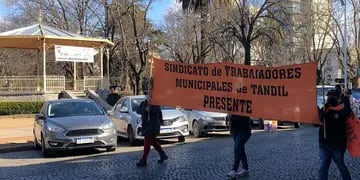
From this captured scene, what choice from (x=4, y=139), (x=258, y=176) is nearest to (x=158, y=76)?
(x=258, y=176)

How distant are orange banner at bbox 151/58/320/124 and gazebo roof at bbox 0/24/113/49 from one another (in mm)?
24828

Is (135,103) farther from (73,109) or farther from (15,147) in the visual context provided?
(15,147)

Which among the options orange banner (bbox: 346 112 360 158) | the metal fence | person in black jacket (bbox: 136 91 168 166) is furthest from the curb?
the metal fence

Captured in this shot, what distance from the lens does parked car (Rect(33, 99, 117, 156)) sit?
15.0m

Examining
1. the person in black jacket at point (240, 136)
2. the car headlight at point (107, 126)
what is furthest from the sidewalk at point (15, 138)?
the person in black jacket at point (240, 136)

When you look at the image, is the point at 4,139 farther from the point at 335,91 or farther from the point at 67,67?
the point at 67,67

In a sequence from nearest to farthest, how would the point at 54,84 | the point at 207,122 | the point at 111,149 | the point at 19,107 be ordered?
the point at 111,149 < the point at 207,122 < the point at 19,107 < the point at 54,84

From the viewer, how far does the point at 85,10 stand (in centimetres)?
5306

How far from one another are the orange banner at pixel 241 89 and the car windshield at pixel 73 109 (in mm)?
5030

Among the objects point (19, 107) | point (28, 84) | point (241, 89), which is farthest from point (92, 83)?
Answer: point (241, 89)

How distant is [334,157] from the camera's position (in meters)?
8.70

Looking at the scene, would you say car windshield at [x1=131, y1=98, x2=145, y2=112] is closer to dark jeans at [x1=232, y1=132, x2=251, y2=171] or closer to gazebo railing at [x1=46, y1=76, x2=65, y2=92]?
dark jeans at [x1=232, y1=132, x2=251, y2=171]

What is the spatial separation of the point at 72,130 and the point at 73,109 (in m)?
1.63

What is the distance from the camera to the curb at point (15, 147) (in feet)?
56.3
